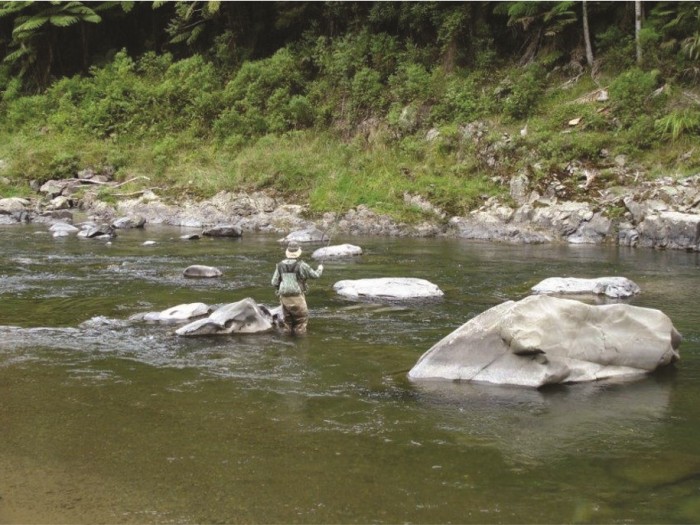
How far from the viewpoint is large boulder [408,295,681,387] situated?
6.68 m

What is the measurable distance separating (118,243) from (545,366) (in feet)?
45.1

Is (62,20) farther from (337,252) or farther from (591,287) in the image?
(591,287)

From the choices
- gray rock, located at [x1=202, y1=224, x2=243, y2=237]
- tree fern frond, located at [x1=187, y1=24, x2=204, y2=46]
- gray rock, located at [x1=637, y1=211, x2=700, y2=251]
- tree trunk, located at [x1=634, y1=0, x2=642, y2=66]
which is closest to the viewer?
gray rock, located at [x1=637, y1=211, x2=700, y2=251]

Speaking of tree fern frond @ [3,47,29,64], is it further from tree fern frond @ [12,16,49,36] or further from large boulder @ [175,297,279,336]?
large boulder @ [175,297,279,336]

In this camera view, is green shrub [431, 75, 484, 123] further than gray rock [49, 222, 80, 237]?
Yes

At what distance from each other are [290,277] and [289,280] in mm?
49

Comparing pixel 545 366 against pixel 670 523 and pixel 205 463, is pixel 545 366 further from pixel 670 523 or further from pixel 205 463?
pixel 205 463

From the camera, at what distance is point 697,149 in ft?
60.1

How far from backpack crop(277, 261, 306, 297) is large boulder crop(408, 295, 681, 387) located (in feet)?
7.28

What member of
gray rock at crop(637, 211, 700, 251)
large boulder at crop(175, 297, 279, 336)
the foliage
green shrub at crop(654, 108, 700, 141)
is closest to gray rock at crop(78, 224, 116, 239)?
the foliage

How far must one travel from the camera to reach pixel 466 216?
20.2 meters

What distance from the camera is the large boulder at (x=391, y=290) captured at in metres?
11.2

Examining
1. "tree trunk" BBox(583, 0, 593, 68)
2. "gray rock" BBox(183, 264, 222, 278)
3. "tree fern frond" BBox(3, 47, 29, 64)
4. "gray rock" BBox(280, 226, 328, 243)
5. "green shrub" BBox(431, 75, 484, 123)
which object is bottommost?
"gray rock" BBox(280, 226, 328, 243)

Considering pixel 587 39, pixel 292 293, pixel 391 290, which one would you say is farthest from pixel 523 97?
pixel 292 293
